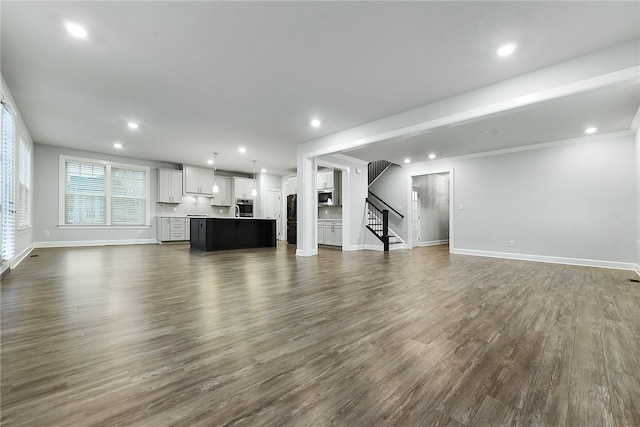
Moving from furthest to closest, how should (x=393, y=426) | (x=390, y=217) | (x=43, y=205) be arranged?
(x=390, y=217) → (x=43, y=205) → (x=393, y=426)

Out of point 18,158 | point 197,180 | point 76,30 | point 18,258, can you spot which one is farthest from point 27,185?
point 76,30

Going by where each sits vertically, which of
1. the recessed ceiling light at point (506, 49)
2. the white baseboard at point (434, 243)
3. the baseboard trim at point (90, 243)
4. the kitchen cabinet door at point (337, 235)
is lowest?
the white baseboard at point (434, 243)

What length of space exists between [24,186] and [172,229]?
367cm

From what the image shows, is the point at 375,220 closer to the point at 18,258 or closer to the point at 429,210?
the point at 429,210

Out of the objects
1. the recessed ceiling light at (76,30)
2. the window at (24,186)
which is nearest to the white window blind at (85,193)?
the window at (24,186)

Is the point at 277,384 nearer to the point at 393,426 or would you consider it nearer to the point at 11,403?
the point at 393,426

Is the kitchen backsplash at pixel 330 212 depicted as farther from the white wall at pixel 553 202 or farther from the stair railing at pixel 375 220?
the white wall at pixel 553 202

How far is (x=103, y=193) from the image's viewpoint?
8070 millimetres

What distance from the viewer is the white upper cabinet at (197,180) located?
364 inches

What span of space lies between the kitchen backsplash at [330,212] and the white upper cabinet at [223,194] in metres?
3.80

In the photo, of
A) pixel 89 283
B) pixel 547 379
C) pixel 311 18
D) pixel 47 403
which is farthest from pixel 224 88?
pixel 547 379

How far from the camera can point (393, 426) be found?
116 centimetres

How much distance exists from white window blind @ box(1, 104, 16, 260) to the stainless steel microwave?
252 inches

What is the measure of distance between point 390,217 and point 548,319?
245 inches
